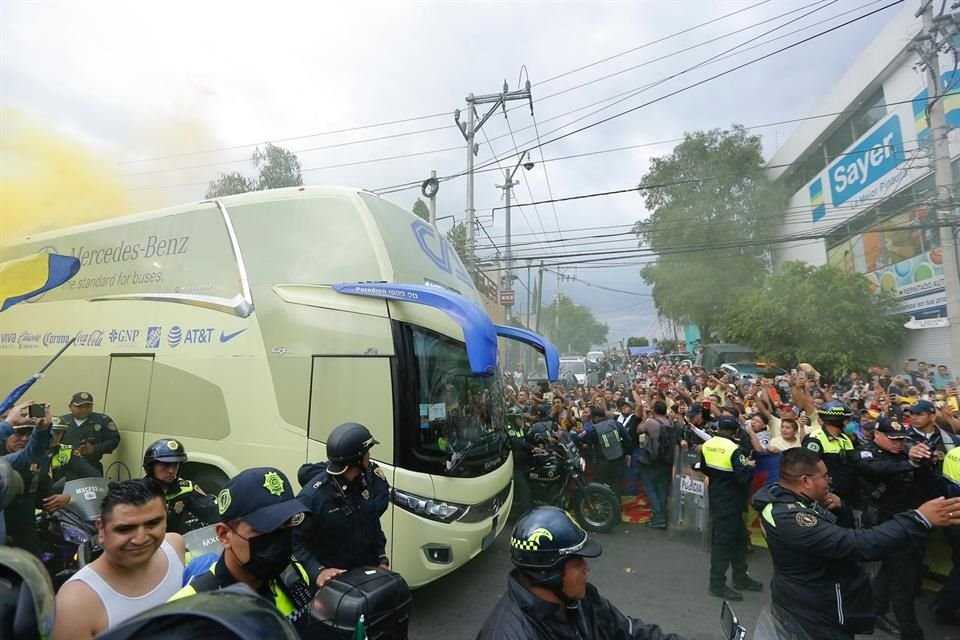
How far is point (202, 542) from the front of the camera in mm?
3238

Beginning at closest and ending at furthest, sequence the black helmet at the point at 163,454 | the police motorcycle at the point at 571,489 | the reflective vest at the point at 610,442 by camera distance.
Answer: the black helmet at the point at 163,454 → the police motorcycle at the point at 571,489 → the reflective vest at the point at 610,442

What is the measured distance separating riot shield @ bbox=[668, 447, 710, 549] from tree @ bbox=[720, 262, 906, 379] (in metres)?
13.9

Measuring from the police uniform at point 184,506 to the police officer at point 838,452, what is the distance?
5.39 meters

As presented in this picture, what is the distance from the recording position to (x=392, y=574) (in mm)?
1960

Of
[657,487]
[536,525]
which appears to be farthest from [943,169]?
[536,525]

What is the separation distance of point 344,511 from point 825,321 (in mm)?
19268

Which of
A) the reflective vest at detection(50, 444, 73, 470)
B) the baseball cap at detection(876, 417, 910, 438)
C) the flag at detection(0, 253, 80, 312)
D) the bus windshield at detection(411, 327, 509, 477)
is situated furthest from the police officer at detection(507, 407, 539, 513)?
the flag at detection(0, 253, 80, 312)

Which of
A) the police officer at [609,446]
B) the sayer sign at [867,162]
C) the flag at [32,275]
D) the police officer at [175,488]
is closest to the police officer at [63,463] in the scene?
the police officer at [175,488]

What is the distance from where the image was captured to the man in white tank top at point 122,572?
1.77 meters

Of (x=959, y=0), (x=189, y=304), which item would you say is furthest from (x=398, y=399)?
(x=959, y=0)

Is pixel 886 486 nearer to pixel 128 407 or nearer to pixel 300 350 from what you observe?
pixel 300 350

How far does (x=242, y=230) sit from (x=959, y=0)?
17.6 m

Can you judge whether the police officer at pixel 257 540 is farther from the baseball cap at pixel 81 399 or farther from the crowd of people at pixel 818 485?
the baseball cap at pixel 81 399

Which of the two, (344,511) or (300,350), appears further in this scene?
(300,350)
